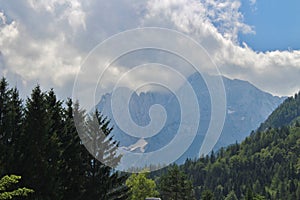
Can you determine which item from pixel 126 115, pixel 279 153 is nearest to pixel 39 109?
pixel 126 115

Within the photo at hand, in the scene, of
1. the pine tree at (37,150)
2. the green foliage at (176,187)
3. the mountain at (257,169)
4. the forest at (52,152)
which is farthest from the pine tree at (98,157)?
the mountain at (257,169)

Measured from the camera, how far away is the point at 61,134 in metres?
25.5

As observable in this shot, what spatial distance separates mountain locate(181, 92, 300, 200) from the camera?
462ft

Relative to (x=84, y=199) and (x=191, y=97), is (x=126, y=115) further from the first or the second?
(x=84, y=199)

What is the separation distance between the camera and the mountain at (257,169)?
462 feet

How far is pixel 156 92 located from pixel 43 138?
6.84 meters

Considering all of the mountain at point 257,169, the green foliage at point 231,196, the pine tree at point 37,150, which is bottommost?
the pine tree at point 37,150

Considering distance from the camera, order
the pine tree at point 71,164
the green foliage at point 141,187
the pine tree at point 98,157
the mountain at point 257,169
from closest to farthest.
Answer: the pine tree at point 71,164, the pine tree at point 98,157, the green foliage at point 141,187, the mountain at point 257,169

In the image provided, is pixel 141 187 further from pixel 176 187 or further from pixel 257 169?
pixel 257 169

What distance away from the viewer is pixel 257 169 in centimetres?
16400

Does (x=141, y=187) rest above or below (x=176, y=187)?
below

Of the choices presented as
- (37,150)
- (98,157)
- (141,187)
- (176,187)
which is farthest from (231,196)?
(37,150)

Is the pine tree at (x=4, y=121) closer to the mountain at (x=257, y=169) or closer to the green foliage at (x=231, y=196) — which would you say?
the mountain at (x=257, y=169)

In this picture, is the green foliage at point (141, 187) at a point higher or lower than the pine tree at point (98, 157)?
higher
